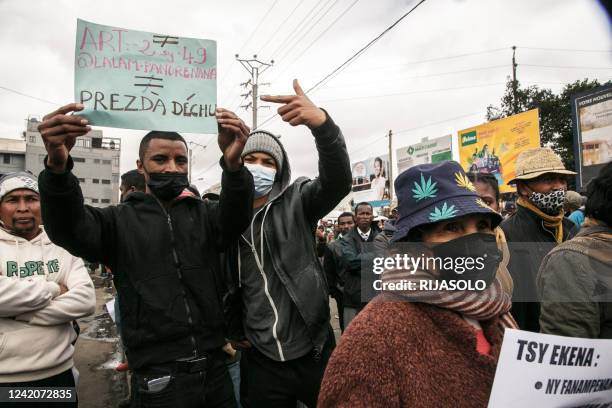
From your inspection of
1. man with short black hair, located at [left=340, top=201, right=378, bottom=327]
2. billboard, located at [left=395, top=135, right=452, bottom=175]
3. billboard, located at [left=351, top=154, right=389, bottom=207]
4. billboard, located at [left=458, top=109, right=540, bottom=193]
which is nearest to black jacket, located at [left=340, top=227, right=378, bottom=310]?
man with short black hair, located at [left=340, top=201, right=378, bottom=327]

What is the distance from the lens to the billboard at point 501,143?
12984mm

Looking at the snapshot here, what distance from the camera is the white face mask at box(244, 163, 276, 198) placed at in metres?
2.27

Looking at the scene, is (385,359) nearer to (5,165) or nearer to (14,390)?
(14,390)

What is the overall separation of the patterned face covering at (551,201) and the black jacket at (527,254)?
Answer: 0.08m

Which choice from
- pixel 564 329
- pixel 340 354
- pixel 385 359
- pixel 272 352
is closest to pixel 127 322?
pixel 272 352

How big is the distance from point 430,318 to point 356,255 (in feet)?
11.9

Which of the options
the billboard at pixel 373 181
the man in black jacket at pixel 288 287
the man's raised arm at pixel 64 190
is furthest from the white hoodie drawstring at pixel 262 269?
the billboard at pixel 373 181

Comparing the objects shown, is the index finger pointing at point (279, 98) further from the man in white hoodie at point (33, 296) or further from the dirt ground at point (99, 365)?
the dirt ground at point (99, 365)

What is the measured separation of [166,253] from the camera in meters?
1.93

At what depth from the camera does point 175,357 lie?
1838 millimetres

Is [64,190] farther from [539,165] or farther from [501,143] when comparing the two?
[501,143]

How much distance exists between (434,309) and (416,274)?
0.11m

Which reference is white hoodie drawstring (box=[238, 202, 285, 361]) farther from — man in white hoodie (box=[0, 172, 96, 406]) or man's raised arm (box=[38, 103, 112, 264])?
man in white hoodie (box=[0, 172, 96, 406])

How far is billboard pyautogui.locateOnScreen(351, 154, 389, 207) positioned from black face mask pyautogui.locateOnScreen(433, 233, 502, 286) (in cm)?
2139
